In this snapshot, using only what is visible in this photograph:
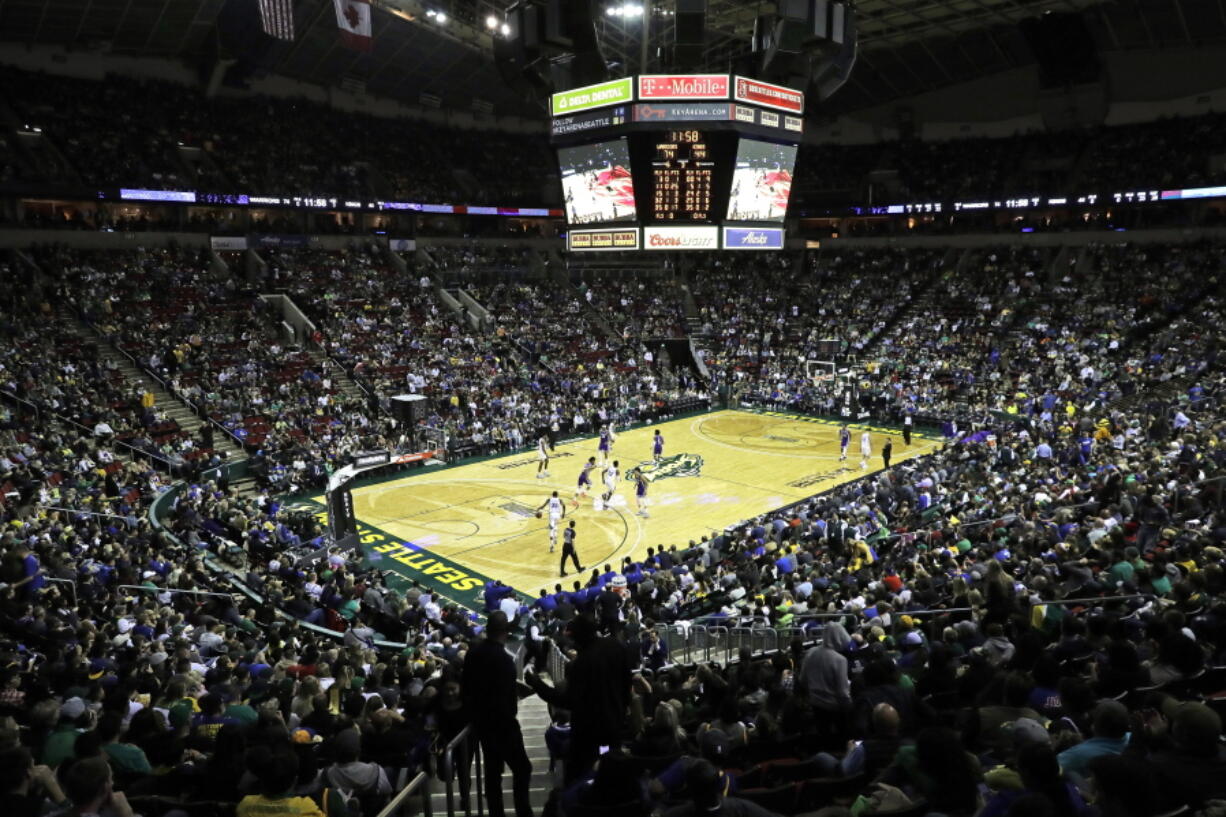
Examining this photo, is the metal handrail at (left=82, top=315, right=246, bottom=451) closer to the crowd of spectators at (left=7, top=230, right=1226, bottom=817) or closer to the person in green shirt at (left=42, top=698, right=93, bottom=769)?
the crowd of spectators at (left=7, top=230, right=1226, bottom=817)

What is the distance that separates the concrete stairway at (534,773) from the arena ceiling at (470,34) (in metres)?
21.4

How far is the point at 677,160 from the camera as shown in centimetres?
2169

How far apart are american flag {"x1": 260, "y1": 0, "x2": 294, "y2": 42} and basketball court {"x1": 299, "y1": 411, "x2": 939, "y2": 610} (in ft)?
48.0

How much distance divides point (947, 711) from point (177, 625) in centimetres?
994

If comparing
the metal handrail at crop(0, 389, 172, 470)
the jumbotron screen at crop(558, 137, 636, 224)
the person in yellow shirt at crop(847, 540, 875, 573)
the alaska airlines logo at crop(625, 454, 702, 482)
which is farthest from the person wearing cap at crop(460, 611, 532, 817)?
the metal handrail at crop(0, 389, 172, 470)

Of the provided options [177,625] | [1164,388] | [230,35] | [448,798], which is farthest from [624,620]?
[230,35]

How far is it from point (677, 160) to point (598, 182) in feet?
7.68

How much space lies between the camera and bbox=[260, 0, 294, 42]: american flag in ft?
84.7

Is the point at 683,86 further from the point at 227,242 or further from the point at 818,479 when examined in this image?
the point at 227,242

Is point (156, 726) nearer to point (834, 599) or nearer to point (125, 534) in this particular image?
point (834, 599)

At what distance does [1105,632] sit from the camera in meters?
6.75

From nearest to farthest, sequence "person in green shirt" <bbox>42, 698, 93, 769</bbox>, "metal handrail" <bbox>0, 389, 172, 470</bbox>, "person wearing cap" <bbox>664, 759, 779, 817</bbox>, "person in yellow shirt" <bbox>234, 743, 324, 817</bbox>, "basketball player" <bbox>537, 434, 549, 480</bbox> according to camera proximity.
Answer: "person wearing cap" <bbox>664, 759, 779, 817</bbox> → "person in yellow shirt" <bbox>234, 743, 324, 817</bbox> → "person in green shirt" <bbox>42, 698, 93, 769</bbox> → "metal handrail" <bbox>0, 389, 172, 470</bbox> → "basketball player" <bbox>537, 434, 549, 480</bbox>

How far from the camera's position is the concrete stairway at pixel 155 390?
89.6 ft

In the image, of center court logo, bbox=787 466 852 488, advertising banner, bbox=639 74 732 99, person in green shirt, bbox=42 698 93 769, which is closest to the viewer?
person in green shirt, bbox=42 698 93 769
